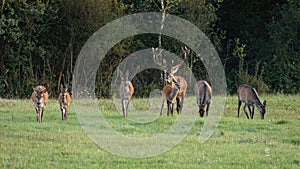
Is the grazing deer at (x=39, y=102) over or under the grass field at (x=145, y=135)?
over

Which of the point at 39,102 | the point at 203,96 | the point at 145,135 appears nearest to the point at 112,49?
the point at 203,96

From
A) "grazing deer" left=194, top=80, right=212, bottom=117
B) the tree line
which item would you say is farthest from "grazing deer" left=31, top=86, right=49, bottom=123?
the tree line

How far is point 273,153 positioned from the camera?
12523mm

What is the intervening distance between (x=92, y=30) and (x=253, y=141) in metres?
13.2

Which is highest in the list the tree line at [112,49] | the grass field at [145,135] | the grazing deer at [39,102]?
the tree line at [112,49]

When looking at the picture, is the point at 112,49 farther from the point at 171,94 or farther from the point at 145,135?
the point at 145,135

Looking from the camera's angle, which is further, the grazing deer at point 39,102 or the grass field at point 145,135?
the grazing deer at point 39,102

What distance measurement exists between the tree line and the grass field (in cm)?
763

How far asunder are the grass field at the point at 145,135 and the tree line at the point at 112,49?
7.63 meters

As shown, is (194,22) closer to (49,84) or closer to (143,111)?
(49,84)

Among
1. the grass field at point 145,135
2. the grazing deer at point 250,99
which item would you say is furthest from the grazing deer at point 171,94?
the grazing deer at point 250,99

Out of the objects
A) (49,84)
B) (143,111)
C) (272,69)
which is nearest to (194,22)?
(272,69)

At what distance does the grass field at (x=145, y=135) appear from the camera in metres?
11.6

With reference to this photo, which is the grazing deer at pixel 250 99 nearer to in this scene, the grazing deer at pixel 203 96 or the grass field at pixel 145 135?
the grass field at pixel 145 135
